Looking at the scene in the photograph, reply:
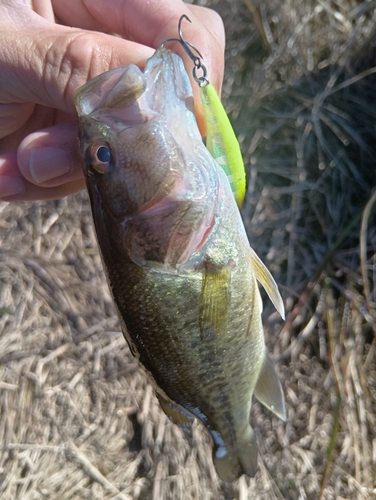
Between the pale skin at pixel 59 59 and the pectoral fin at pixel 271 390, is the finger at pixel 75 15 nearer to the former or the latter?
the pale skin at pixel 59 59

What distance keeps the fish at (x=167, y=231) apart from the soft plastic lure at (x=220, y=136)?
4cm

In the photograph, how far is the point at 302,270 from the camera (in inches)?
115

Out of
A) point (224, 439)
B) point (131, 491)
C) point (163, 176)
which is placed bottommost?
point (131, 491)

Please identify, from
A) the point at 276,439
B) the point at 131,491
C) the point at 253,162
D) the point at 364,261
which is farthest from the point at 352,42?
the point at 131,491

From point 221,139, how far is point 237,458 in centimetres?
116

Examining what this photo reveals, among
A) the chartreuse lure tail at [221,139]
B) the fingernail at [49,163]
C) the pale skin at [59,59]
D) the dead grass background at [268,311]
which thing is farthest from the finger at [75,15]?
the dead grass background at [268,311]

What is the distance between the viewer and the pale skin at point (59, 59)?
1.29 m

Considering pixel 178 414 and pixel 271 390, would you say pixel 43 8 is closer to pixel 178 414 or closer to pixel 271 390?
pixel 178 414

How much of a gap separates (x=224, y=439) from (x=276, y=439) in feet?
4.19

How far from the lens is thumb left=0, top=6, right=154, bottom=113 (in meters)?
1.27

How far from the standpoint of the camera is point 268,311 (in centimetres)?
289

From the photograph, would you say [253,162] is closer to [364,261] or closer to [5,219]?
[364,261]

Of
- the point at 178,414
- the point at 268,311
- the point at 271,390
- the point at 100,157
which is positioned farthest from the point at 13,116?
the point at 268,311

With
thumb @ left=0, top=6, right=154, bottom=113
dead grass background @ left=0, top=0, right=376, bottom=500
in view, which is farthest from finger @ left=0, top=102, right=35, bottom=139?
dead grass background @ left=0, top=0, right=376, bottom=500
